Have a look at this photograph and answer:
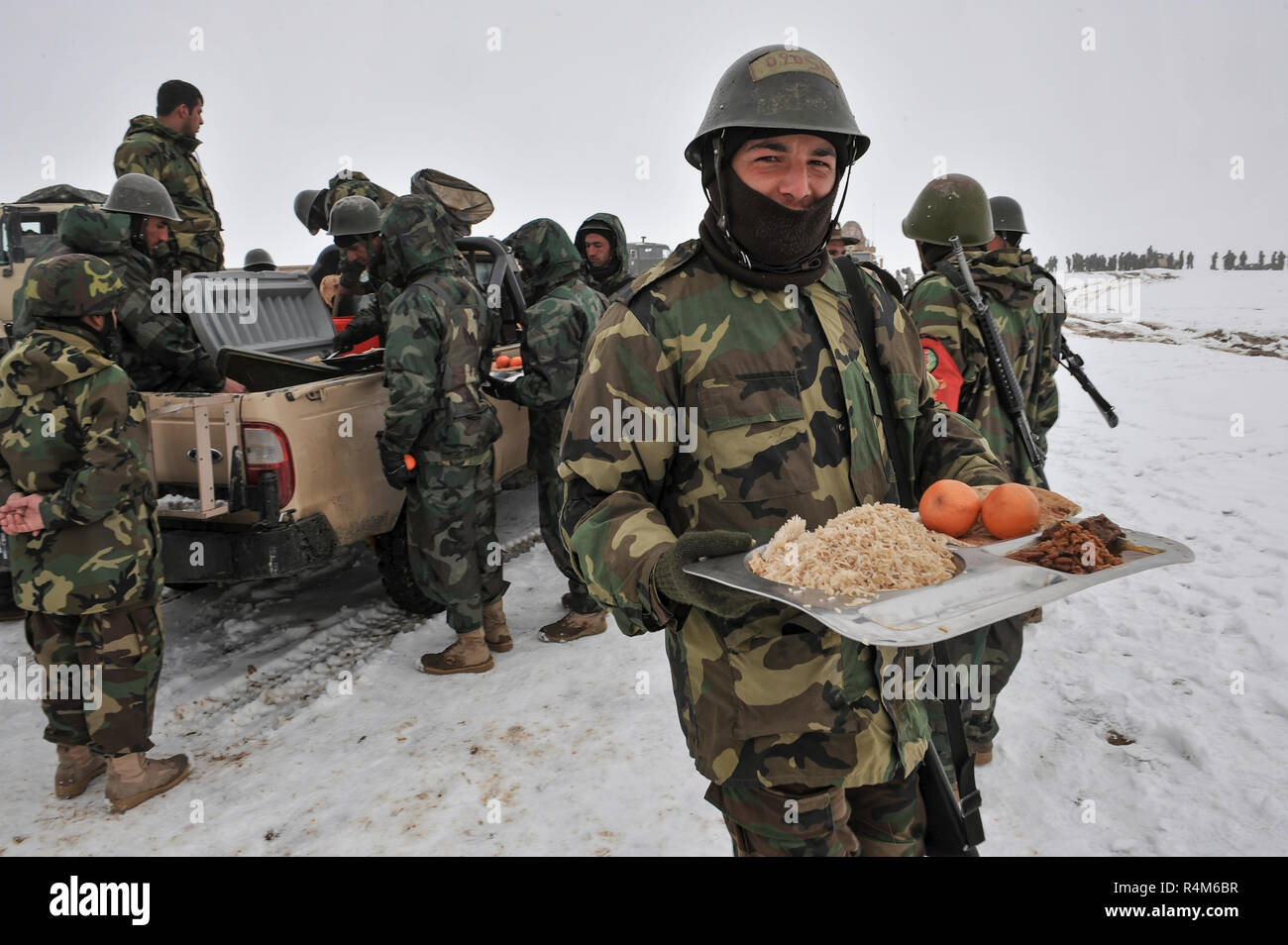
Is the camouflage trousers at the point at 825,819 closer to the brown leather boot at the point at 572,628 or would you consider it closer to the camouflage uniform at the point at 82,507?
the camouflage uniform at the point at 82,507

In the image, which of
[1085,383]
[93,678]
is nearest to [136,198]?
[93,678]

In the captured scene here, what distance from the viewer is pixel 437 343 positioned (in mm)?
4688

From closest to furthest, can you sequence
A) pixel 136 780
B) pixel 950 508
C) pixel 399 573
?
pixel 950 508, pixel 136 780, pixel 399 573

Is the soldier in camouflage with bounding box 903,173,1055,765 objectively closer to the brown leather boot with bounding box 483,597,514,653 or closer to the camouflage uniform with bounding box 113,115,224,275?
the brown leather boot with bounding box 483,597,514,653

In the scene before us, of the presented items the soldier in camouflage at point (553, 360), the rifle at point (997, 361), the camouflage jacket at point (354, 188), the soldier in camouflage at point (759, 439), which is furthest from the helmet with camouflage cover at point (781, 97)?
the camouflage jacket at point (354, 188)

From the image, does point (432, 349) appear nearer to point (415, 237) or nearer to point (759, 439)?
point (415, 237)

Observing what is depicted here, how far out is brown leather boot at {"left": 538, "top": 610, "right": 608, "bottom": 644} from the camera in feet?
17.3

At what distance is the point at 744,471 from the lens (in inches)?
76.6

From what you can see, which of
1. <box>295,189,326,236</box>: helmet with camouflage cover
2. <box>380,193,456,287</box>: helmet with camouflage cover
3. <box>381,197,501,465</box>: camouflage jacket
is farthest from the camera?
<box>295,189,326,236</box>: helmet with camouflage cover

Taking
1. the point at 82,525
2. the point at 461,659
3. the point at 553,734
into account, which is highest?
the point at 82,525

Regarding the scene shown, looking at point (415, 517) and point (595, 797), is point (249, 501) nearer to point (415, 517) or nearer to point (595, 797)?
point (415, 517)

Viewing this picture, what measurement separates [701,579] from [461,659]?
11.7 feet

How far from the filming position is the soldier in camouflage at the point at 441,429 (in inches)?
181

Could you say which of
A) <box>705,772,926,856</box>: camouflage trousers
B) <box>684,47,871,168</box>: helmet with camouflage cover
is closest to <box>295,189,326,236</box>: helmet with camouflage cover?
<box>684,47,871,168</box>: helmet with camouflage cover
